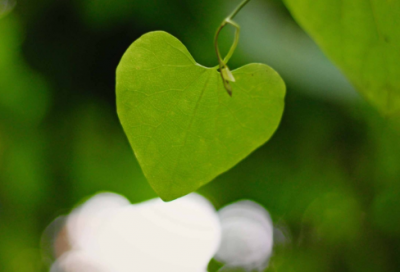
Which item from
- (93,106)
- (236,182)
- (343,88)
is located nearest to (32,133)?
(93,106)

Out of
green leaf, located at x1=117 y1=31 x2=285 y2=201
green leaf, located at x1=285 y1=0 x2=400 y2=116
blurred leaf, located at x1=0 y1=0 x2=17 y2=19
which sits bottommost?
blurred leaf, located at x1=0 y1=0 x2=17 y2=19

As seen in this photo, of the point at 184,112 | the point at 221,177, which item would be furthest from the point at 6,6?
the point at 184,112

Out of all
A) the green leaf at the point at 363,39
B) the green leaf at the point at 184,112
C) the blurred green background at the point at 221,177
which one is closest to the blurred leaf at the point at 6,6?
the blurred green background at the point at 221,177

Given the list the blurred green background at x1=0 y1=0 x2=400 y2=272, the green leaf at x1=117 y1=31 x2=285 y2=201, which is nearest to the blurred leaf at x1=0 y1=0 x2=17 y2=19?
the blurred green background at x1=0 y1=0 x2=400 y2=272

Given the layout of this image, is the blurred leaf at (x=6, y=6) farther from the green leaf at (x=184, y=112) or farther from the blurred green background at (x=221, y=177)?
the green leaf at (x=184, y=112)

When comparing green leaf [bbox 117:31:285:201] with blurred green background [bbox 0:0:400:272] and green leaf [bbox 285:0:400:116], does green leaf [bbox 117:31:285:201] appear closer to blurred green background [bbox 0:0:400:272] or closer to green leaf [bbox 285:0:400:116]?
green leaf [bbox 285:0:400:116]
